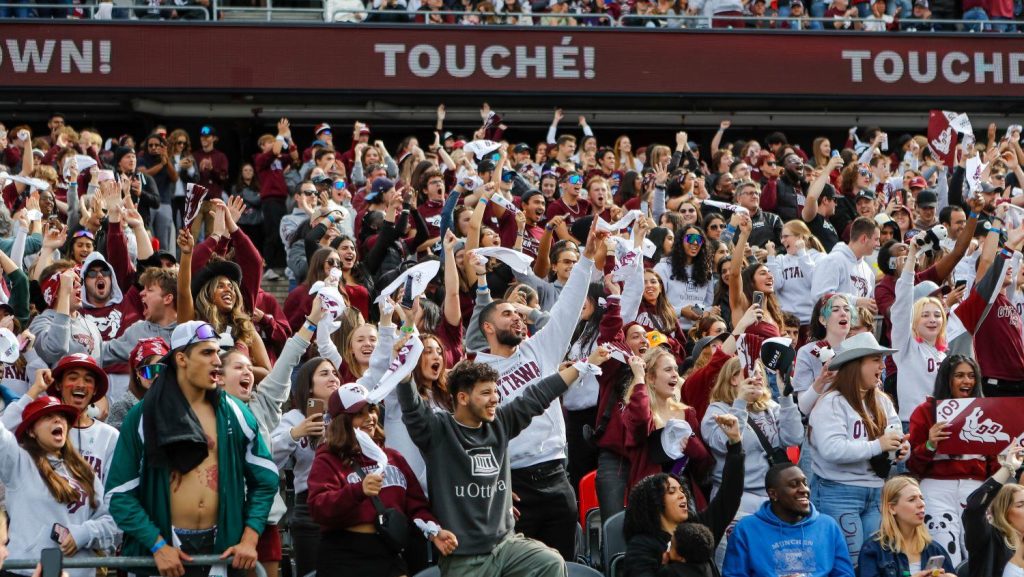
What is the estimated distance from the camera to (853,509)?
8.48 meters

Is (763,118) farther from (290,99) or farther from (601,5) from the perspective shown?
(290,99)

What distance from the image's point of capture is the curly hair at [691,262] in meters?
12.3

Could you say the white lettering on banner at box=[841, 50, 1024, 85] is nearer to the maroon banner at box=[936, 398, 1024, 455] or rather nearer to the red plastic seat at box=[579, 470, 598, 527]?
the maroon banner at box=[936, 398, 1024, 455]

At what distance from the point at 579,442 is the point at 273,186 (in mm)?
8048

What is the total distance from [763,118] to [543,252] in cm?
1009

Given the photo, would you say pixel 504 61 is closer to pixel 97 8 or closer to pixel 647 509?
pixel 97 8

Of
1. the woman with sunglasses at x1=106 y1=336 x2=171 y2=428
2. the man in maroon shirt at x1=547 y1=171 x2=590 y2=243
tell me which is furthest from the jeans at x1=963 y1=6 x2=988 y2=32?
the woman with sunglasses at x1=106 y1=336 x2=171 y2=428

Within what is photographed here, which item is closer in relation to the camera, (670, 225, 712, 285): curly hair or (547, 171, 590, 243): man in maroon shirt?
(670, 225, 712, 285): curly hair

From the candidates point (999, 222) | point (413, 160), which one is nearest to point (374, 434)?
point (999, 222)

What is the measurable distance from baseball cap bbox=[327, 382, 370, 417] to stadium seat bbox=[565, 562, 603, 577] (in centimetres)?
132

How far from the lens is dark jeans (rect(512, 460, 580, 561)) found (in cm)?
805

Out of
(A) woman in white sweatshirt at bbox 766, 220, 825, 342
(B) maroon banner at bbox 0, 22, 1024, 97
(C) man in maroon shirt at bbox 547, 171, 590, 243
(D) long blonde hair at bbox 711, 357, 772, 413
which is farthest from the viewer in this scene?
(B) maroon banner at bbox 0, 22, 1024, 97

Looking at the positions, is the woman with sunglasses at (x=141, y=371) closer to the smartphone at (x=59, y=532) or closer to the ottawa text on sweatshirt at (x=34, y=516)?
the ottawa text on sweatshirt at (x=34, y=516)

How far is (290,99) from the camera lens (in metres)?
20.2
